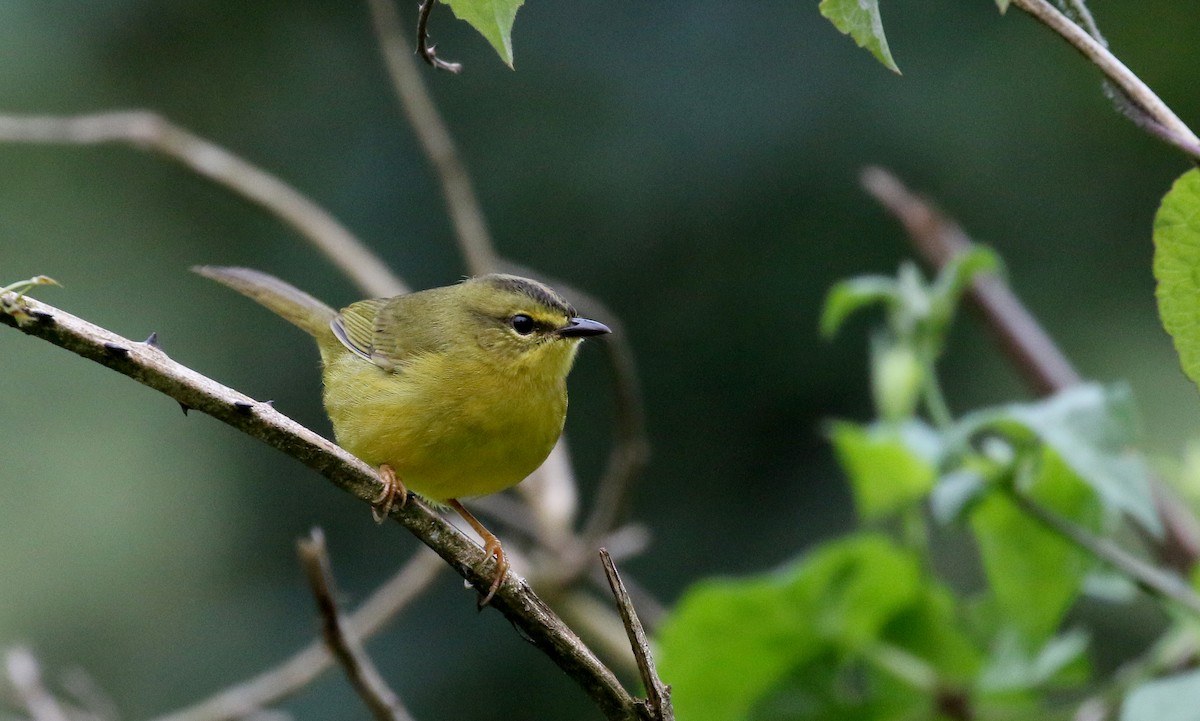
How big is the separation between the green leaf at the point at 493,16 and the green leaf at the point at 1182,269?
2.41 feet

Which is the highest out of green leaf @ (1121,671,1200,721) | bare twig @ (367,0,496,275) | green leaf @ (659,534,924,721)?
bare twig @ (367,0,496,275)

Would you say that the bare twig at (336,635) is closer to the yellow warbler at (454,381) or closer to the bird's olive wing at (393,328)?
the yellow warbler at (454,381)

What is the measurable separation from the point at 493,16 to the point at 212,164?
338cm

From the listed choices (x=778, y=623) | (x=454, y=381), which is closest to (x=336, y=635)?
(x=454, y=381)

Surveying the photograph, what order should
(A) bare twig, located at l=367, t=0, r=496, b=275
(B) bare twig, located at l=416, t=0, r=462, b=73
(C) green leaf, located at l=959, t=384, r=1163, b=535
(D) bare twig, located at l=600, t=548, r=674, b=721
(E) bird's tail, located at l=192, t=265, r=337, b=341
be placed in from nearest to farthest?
(B) bare twig, located at l=416, t=0, r=462, b=73 → (D) bare twig, located at l=600, t=548, r=674, b=721 → (C) green leaf, located at l=959, t=384, r=1163, b=535 → (E) bird's tail, located at l=192, t=265, r=337, b=341 → (A) bare twig, located at l=367, t=0, r=496, b=275

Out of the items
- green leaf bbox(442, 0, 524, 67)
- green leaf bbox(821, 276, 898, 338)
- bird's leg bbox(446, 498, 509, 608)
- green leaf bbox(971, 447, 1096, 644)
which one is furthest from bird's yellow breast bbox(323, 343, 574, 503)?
green leaf bbox(442, 0, 524, 67)

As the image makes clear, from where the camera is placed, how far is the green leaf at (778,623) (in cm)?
277

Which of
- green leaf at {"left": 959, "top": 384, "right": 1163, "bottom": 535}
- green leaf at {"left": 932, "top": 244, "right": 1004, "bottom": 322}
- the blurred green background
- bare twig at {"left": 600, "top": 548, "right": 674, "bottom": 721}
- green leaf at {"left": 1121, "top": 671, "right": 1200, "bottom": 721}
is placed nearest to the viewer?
bare twig at {"left": 600, "top": 548, "right": 674, "bottom": 721}

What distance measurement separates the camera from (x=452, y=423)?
2889 mm

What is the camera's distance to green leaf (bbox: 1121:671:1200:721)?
2.09 meters

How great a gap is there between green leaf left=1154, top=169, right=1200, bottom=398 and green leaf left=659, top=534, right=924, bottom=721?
1502 mm

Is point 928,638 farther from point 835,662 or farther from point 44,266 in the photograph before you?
point 44,266

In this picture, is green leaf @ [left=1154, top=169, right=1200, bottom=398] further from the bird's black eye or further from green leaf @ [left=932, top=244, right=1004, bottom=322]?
the bird's black eye

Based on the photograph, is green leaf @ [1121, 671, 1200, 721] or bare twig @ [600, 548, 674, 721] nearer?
bare twig @ [600, 548, 674, 721]
